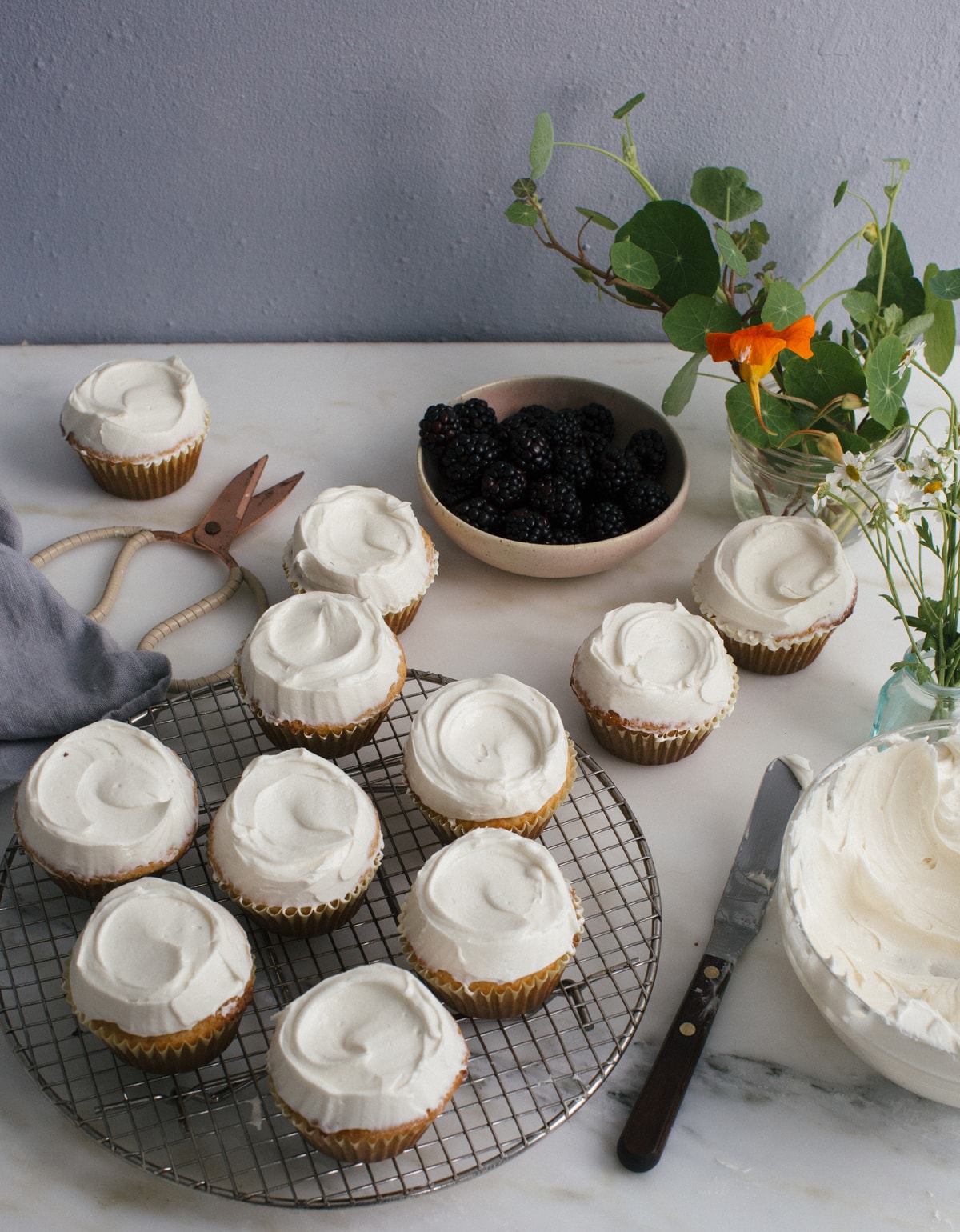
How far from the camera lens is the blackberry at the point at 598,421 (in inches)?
63.9

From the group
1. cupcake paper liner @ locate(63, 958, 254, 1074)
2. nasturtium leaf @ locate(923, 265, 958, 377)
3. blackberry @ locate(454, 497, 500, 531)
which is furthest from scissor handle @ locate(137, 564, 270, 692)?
nasturtium leaf @ locate(923, 265, 958, 377)

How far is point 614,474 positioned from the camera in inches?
60.1

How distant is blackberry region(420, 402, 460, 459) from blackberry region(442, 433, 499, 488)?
2 cm

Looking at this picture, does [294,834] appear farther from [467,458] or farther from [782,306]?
[782,306]

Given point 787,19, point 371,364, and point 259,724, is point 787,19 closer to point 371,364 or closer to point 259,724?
point 371,364

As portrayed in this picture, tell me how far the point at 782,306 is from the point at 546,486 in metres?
0.38

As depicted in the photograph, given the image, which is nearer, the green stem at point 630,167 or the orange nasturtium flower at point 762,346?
the orange nasturtium flower at point 762,346

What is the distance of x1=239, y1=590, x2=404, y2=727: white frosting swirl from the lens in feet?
4.18

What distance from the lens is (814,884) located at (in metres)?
1.12

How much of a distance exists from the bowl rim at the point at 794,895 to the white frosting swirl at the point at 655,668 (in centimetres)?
19

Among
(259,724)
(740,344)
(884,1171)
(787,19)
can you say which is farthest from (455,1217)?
(787,19)

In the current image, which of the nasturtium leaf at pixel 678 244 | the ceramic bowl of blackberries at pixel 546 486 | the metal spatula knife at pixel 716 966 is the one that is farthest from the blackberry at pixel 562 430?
the metal spatula knife at pixel 716 966

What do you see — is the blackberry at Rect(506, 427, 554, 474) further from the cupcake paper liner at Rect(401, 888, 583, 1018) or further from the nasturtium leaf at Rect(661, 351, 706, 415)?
the cupcake paper liner at Rect(401, 888, 583, 1018)

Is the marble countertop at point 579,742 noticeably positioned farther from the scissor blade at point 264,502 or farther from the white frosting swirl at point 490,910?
the white frosting swirl at point 490,910
